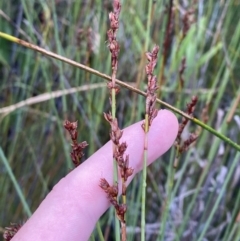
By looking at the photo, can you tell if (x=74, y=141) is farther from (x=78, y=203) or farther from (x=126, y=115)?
(x=126, y=115)

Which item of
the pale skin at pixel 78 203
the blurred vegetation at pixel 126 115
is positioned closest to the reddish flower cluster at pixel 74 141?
the pale skin at pixel 78 203

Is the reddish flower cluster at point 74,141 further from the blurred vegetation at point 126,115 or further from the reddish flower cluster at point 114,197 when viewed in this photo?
the blurred vegetation at point 126,115

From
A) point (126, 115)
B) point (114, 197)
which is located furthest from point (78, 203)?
point (126, 115)

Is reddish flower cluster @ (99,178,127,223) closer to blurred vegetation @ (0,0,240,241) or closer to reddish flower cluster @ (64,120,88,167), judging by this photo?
reddish flower cluster @ (64,120,88,167)

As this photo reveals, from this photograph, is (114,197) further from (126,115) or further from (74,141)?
(126,115)

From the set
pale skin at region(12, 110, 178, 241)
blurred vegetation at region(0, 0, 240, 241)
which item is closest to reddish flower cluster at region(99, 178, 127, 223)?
pale skin at region(12, 110, 178, 241)

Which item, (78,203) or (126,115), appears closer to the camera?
(78,203)

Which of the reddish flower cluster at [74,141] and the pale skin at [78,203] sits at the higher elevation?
the reddish flower cluster at [74,141]

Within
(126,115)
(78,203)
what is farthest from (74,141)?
(126,115)
